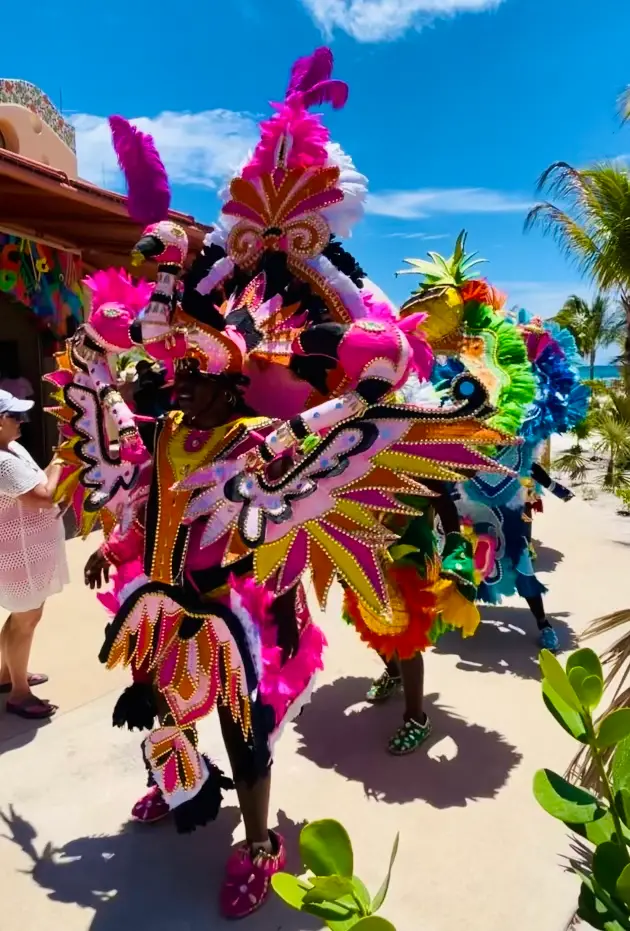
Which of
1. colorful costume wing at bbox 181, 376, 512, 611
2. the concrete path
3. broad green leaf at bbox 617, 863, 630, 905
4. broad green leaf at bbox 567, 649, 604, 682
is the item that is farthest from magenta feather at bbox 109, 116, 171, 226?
the concrete path

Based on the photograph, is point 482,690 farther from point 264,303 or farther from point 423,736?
point 264,303

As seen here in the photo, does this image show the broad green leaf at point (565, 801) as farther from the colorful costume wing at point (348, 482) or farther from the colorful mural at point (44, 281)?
the colorful mural at point (44, 281)

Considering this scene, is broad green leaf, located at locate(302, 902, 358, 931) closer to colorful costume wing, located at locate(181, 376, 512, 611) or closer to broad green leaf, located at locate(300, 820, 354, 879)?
broad green leaf, located at locate(300, 820, 354, 879)

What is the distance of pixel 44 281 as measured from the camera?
20.2ft

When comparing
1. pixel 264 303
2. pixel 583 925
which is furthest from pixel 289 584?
pixel 583 925

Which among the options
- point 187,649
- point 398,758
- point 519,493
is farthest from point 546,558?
point 187,649

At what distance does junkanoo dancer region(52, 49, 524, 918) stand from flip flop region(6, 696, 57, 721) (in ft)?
3.32

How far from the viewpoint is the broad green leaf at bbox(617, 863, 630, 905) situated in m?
0.78

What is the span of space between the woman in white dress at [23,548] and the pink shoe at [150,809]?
32.6 inches

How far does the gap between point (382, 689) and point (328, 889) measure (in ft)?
8.21

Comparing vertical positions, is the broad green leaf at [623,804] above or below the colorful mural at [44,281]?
below

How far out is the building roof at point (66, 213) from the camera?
4.38 metres

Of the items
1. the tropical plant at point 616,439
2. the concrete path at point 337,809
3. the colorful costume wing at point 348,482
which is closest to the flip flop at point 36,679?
the concrete path at point 337,809

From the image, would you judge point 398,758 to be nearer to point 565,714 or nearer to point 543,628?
point 543,628
